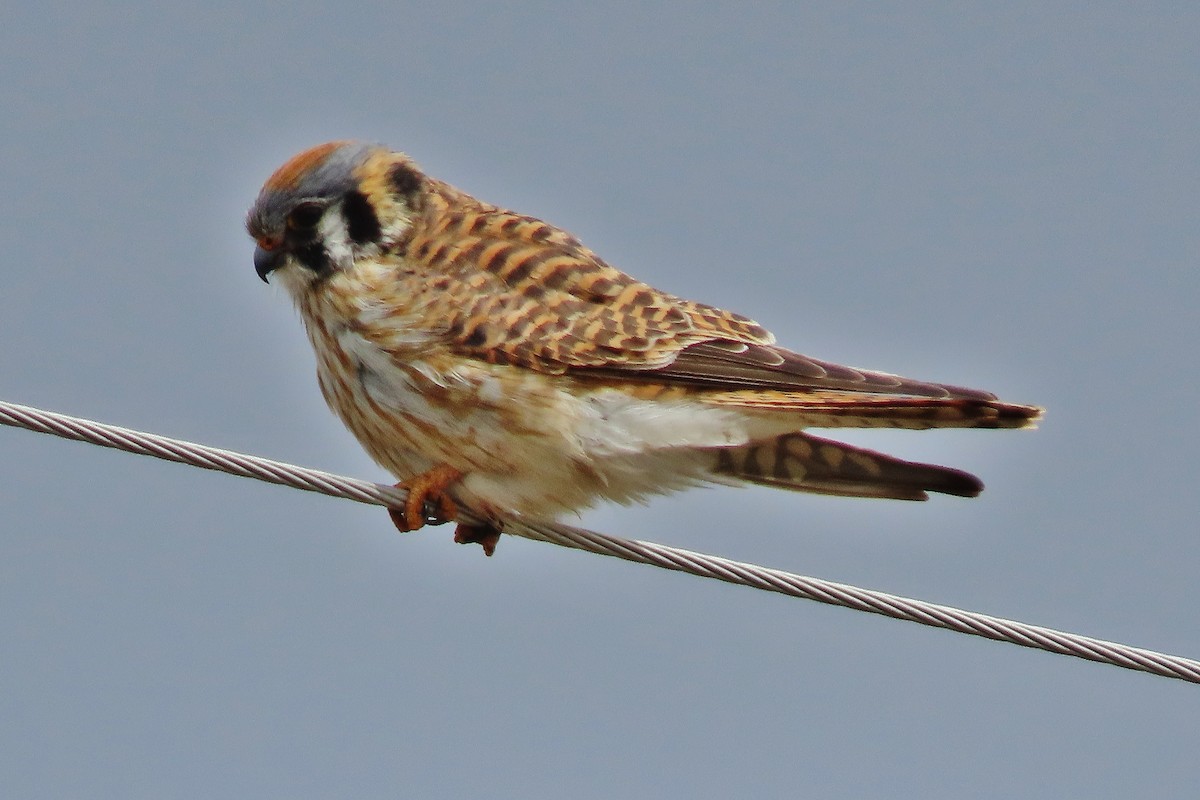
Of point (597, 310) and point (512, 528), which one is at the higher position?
point (597, 310)

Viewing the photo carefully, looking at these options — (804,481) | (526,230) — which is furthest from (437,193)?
(804,481)

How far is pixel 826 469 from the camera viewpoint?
5945 millimetres

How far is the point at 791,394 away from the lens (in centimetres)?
564

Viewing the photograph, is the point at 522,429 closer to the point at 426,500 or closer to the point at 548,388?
the point at 548,388

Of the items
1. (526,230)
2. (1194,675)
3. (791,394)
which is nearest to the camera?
(1194,675)

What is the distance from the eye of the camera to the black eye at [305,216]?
633 cm

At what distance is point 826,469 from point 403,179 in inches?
76.6

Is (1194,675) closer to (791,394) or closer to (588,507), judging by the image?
(791,394)

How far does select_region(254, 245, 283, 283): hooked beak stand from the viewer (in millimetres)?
6305

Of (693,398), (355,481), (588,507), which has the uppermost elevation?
(693,398)

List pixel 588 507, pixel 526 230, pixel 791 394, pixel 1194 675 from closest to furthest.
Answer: pixel 1194 675, pixel 791 394, pixel 588 507, pixel 526 230

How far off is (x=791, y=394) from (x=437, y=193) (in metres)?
1.76

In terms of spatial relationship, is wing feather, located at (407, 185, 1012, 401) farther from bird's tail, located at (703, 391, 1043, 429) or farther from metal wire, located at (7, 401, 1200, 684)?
metal wire, located at (7, 401, 1200, 684)

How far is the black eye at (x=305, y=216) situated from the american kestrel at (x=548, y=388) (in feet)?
0.24
